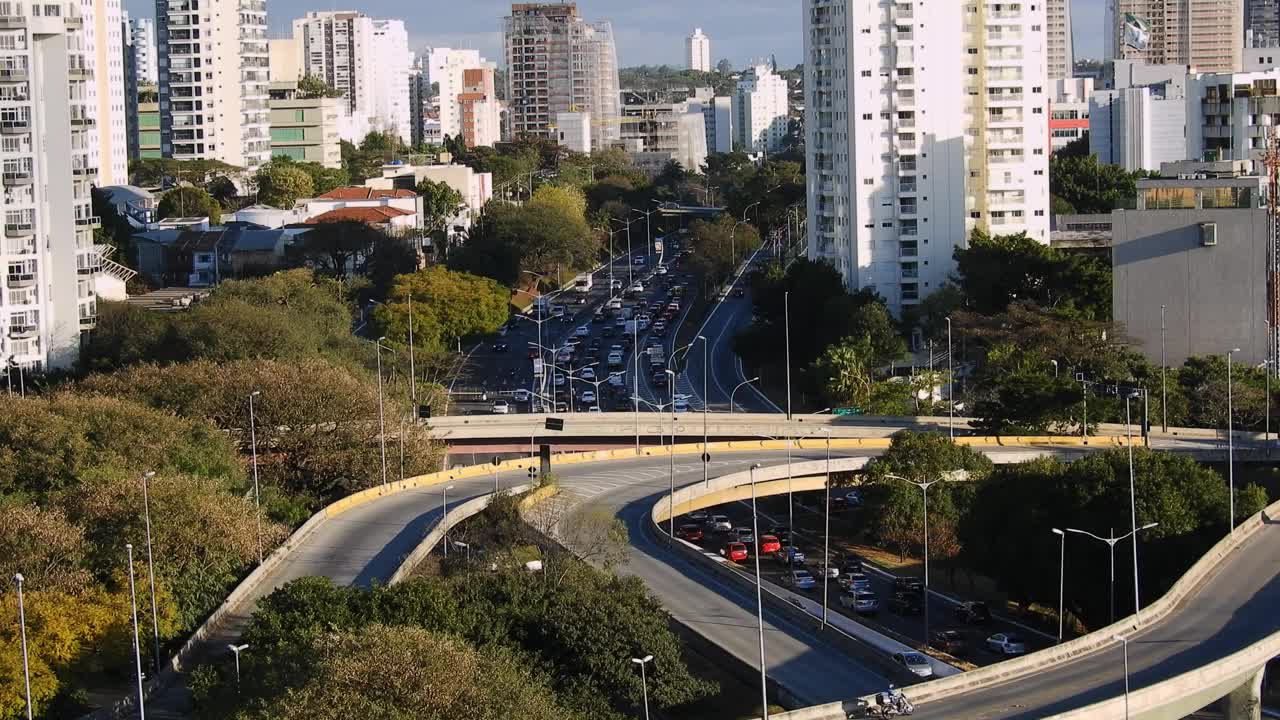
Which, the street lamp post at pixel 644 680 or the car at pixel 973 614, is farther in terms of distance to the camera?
the car at pixel 973 614

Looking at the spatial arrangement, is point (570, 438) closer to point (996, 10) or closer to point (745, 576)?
point (745, 576)

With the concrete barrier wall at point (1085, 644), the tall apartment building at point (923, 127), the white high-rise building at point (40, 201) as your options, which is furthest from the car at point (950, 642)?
the tall apartment building at point (923, 127)

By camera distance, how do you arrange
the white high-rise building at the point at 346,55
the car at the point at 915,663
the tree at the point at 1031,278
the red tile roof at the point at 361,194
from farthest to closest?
the white high-rise building at the point at 346,55 → the red tile roof at the point at 361,194 → the tree at the point at 1031,278 → the car at the point at 915,663

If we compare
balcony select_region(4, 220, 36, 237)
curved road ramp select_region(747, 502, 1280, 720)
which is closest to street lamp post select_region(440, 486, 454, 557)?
curved road ramp select_region(747, 502, 1280, 720)

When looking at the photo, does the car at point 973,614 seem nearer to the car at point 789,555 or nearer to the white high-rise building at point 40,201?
the car at point 789,555

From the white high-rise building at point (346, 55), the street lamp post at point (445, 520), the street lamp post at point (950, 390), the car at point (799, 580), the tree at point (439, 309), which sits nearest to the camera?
the street lamp post at point (445, 520)

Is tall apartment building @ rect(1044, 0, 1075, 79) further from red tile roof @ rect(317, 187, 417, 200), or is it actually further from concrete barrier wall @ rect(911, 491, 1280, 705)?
concrete barrier wall @ rect(911, 491, 1280, 705)

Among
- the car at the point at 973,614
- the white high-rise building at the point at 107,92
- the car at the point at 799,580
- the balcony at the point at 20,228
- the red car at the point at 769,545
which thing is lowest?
the car at the point at 973,614
